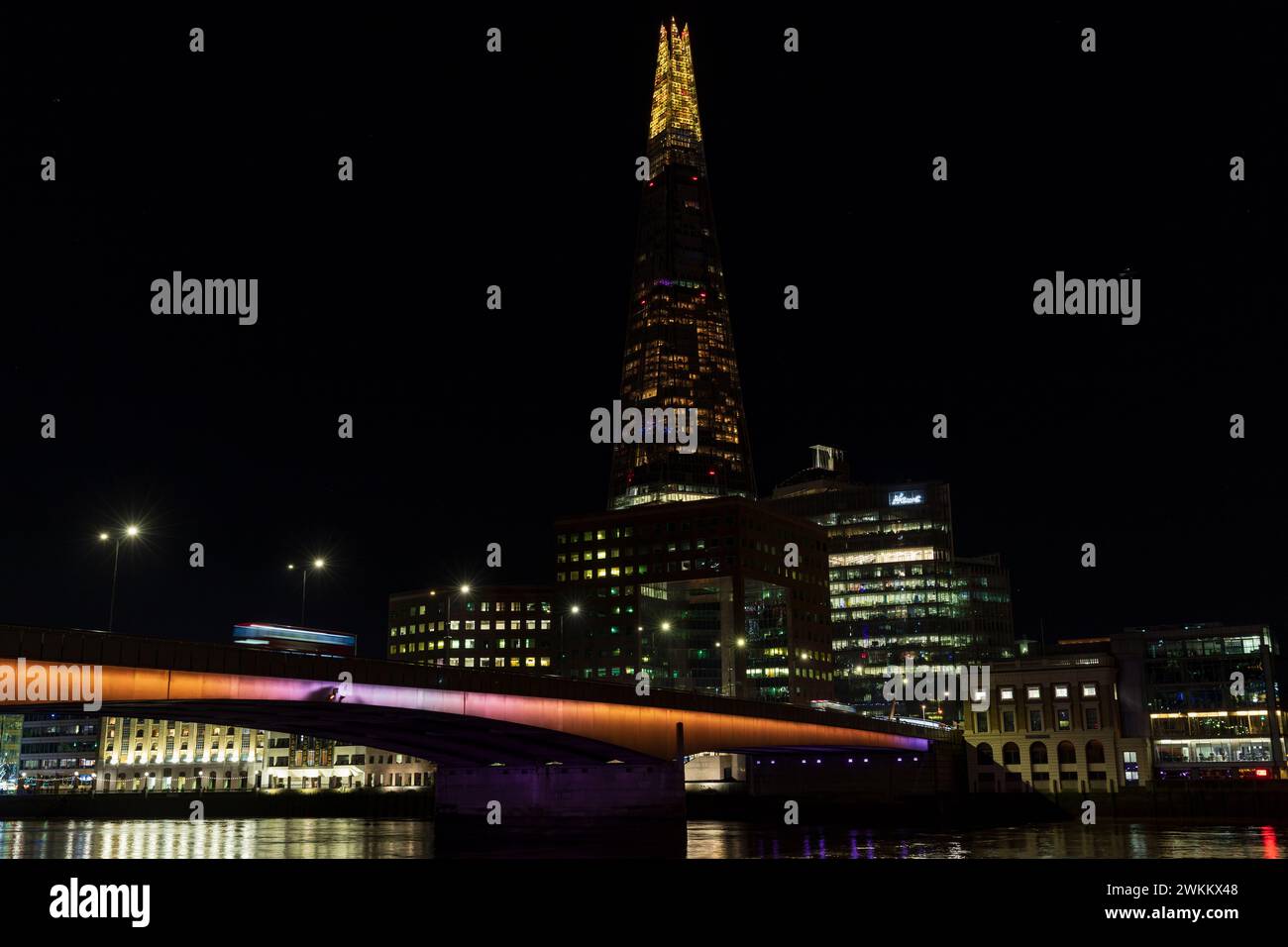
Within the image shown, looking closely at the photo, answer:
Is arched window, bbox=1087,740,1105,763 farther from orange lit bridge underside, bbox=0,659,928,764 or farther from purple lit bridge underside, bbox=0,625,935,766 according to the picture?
orange lit bridge underside, bbox=0,659,928,764

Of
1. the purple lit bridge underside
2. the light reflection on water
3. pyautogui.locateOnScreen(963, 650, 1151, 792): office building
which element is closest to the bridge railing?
the purple lit bridge underside

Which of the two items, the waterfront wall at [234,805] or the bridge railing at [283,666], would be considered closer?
the bridge railing at [283,666]

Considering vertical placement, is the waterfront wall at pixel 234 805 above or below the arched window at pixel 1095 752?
below

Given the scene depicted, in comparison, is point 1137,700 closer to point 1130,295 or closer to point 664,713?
point 664,713

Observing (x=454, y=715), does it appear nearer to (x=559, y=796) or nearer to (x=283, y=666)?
(x=283, y=666)

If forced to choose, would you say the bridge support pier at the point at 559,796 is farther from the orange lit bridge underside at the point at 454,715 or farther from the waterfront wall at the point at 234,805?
the waterfront wall at the point at 234,805

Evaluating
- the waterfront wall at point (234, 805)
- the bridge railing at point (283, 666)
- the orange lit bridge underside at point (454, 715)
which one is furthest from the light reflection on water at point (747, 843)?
the waterfront wall at point (234, 805)

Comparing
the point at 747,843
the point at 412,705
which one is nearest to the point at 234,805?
the point at 747,843

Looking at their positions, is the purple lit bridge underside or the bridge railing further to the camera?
the purple lit bridge underside
